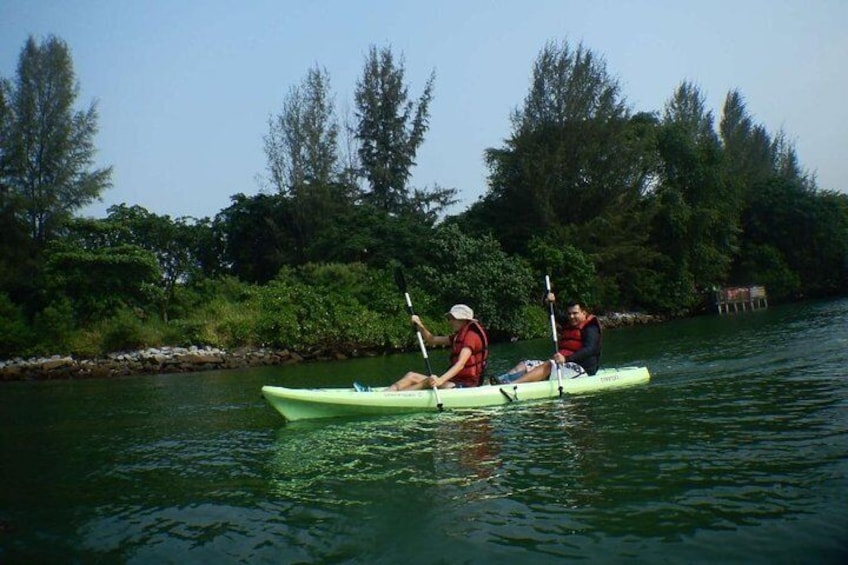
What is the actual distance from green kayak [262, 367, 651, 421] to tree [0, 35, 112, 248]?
2389 centimetres

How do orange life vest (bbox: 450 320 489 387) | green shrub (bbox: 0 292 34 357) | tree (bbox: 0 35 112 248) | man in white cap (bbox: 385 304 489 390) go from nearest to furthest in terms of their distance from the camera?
man in white cap (bbox: 385 304 489 390) → orange life vest (bbox: 450 320 489 387) → green shrub (bbox: 0 292 34 357) → tree (bbox: 0 35 112 248)

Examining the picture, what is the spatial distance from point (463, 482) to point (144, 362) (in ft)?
Answer: 55.3

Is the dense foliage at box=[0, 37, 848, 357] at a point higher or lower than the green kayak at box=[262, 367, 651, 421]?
higher

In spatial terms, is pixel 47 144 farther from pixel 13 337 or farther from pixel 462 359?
pixel 462 359

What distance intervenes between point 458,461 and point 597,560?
2639 millimetres

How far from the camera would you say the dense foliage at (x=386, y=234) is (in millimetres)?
23062

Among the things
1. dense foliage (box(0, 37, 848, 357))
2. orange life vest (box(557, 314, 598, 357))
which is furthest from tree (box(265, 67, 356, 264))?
orange life vest (box(557, 314, 598, 357))

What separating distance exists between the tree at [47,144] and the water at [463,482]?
69.6 ft

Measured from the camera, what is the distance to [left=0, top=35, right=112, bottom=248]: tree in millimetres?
28859

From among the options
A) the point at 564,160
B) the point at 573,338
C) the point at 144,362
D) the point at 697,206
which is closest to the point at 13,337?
the point at 144,362

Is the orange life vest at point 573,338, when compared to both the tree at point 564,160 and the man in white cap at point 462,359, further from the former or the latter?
the tree at point 564,160

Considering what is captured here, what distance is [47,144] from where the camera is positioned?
2961 centimetres

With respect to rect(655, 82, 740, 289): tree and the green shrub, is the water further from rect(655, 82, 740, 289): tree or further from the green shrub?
rect(655, 82, 740, 289): tree

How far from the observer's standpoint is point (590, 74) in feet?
125
